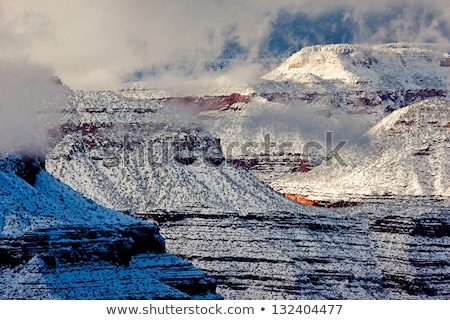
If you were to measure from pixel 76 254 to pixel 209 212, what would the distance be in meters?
28.2

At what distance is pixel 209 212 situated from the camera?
7594 cm

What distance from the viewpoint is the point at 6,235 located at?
48500mm

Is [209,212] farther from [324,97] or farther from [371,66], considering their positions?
[371,66]

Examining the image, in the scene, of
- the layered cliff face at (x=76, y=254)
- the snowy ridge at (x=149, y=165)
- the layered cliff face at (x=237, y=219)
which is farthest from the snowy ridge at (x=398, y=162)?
the layered cliff face at (x=76, y=254)

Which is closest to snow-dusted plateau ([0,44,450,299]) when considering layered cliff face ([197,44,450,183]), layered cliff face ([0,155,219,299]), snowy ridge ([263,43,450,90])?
layered cliff face ([0,155,219,299])

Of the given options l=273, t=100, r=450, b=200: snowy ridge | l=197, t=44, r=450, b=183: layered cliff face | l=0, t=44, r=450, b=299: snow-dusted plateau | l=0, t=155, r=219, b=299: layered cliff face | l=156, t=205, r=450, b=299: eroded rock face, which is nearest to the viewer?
l=0, t=155, r=219, b=299: layered cliff face

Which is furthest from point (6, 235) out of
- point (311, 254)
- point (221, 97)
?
point (221, 97)

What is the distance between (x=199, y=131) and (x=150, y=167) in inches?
205

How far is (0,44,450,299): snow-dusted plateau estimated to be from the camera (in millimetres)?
48781

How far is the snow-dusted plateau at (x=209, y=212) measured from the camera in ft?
160

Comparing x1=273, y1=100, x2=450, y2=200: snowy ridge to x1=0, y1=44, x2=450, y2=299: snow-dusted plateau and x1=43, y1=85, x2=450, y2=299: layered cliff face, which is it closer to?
x1=0, y1=44, x2=450, y2=299: snow-dusted plateau

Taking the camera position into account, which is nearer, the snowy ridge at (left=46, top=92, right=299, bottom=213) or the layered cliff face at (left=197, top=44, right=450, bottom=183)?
the snowy ridge at (left=46, top=92, right=299, bottom=213)

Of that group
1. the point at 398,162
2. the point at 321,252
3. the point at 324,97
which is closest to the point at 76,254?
the point at 321,252

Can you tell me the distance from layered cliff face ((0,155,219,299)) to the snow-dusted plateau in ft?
0.23
